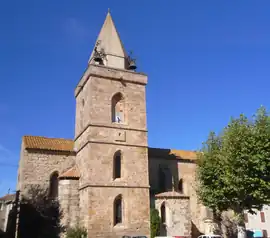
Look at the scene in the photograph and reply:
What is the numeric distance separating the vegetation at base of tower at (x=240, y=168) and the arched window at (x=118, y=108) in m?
8.23

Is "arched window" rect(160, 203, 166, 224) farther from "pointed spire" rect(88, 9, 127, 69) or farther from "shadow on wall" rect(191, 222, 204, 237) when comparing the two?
"pointed spire" rect(88, 9, 127, 69)

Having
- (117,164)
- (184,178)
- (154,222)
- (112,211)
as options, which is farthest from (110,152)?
(184,178)

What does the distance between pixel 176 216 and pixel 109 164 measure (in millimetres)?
6941

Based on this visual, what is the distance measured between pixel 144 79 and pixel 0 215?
21178 mm

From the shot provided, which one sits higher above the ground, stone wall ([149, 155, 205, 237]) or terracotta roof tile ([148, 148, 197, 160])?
terracotta roof tile ([148, 148, 197, 160])

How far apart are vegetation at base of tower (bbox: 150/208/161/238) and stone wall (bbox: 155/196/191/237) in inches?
29.8

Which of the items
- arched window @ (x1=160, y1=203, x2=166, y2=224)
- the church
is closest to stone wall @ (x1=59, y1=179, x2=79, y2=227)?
the church

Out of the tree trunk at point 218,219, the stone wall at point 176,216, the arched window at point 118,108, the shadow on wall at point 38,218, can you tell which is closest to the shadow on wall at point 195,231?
the tree trunk at point 218,219

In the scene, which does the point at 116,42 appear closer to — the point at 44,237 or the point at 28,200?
the point at 28,200

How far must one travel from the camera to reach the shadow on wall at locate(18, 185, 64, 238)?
24906mm

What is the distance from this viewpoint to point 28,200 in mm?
25906

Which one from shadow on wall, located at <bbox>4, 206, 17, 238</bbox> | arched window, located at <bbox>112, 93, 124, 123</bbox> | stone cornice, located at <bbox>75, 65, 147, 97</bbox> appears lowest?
shadow on wall, located at <bbox>4, 206, 17, 238</bbox>

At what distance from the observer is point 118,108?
27797 mm

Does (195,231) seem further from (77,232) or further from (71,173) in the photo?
(71,173)
